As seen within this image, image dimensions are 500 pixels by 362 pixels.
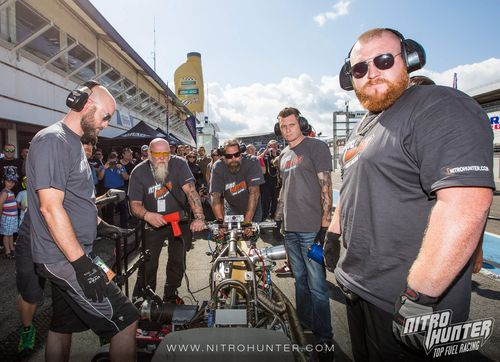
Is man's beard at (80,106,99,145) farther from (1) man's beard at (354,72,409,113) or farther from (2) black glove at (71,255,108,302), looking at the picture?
(1) man's beard at (354,72,409,113)

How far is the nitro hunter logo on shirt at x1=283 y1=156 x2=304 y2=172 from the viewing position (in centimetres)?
304

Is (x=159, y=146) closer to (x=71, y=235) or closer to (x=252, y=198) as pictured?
(x=252, y=198)

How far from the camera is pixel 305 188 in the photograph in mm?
3018

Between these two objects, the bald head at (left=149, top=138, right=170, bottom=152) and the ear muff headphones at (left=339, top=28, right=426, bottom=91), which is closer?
the ear muff headphones at (left=339, top=28, right=426, bottom=91)

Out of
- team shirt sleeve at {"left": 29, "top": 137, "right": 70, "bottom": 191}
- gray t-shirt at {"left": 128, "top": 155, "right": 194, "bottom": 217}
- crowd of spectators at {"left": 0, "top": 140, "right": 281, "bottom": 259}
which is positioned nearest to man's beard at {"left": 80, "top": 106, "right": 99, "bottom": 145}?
team shirt sleeve at {"left": 29, "top": 137, "right": 70, "bottom": 191}

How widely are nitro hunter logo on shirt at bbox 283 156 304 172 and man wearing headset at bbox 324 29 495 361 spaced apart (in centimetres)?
126

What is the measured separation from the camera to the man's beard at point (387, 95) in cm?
142

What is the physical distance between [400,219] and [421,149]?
32 cm

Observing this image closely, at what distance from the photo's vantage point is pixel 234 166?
13.9ft

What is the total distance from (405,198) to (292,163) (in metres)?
1.89

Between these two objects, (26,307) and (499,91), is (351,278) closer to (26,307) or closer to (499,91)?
(26,307)

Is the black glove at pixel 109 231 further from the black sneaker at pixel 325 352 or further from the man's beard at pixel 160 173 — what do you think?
the black sneaker at pixel 325 352

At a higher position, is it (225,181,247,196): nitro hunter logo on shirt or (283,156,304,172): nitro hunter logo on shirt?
(283,156,304,172): nitro hunter logo on shirt

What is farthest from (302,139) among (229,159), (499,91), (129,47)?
(499,91)
